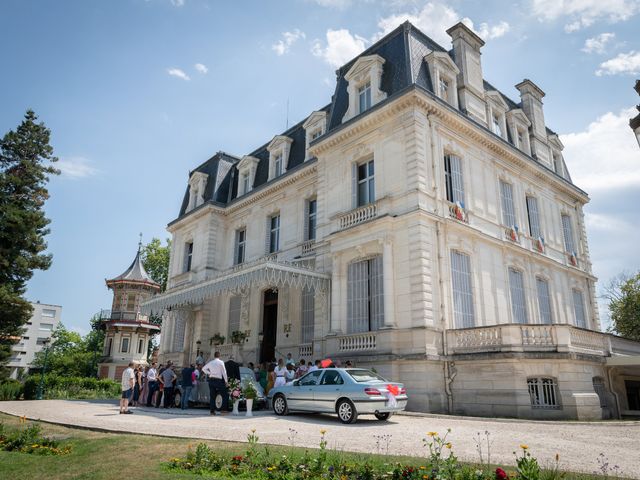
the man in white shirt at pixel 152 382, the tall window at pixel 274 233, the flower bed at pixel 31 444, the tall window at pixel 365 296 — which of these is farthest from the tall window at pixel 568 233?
the flower bed at pixel 31 444

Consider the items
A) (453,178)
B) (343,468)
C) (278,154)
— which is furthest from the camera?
(278,154)

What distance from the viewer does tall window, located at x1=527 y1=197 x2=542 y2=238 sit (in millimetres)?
22312

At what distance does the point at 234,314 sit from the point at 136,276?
84.8 feet

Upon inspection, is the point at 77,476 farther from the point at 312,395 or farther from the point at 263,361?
the point at 263,361

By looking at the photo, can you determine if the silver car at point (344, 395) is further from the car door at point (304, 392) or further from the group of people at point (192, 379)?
the group of people at point (192, 379)

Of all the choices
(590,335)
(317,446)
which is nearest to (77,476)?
(317,446)

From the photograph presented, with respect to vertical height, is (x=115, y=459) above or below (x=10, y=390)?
below

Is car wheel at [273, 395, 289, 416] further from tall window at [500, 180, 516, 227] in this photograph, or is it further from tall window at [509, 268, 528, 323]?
tall window at [500, 180, 516, 227]

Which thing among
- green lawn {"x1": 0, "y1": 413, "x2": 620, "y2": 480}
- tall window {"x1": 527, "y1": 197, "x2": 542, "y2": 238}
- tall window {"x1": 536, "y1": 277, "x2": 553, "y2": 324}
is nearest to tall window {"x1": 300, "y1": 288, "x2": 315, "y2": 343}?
tall window {"x1": 536, "y1": 277, "x2": 553, "y2": 324}

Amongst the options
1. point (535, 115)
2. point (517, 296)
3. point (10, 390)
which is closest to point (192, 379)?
point (10, 390)

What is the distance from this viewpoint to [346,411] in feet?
37.1

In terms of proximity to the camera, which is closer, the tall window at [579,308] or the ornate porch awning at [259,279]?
the ornate porch awning at [259,279]

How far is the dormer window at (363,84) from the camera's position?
19344 millimetres

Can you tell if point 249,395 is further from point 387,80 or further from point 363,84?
point 363,84
